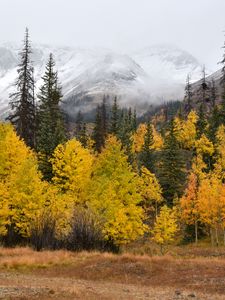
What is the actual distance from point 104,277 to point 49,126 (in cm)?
3259

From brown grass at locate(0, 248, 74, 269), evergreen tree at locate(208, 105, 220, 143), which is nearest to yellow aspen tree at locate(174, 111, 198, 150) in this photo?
evergreen tree at locate(208, 105, 220, 143)

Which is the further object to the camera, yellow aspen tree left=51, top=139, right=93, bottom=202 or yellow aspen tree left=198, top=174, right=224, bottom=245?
yellow aspen tree left=198, top=174, right=224, bottom=245

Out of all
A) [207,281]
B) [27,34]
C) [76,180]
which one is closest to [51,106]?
[27,34]

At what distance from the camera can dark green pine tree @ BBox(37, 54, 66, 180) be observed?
54.7 m

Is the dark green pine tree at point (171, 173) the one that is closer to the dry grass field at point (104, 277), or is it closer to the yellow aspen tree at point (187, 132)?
the yellow aspen tree at point (187, 132)

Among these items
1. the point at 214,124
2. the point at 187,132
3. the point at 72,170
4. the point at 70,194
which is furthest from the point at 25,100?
the point at 187,132

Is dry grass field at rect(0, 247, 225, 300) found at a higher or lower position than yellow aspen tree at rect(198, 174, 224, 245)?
lower

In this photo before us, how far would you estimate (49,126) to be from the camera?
187ft

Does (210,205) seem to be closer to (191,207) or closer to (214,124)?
(191,207)

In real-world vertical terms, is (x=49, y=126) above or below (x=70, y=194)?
above

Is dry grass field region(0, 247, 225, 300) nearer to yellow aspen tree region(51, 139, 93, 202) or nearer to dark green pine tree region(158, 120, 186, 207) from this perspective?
yellow aspen tree region(51, 139, 93, 202)

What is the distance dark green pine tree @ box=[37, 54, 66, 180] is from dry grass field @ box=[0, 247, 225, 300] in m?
19.2

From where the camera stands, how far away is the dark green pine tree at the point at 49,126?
54.7m

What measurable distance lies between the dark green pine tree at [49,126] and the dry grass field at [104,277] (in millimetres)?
19223
